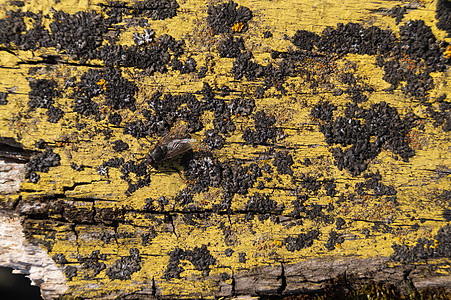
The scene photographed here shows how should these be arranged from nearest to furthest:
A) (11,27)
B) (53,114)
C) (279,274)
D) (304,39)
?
(11,27) → (53,114) → (304,39) → (279,274)

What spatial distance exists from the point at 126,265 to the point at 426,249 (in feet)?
10.4

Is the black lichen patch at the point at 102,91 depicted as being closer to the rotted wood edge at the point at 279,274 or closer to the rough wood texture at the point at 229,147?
the rough wood texture at the point at 229,147

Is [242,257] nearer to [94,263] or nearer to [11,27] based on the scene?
[94,263]

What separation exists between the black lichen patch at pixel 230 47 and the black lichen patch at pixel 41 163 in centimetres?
195

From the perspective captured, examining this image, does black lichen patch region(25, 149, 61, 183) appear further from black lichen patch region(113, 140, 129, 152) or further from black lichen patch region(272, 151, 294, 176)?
black lichen patch region(272, 151, 294, 176)

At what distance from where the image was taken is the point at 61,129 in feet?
9.70

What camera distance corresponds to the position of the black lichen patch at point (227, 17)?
2.99 m

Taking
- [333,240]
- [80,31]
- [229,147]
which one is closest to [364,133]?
[333,240]

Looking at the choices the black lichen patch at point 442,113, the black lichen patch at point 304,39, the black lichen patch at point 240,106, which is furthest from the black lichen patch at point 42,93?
the black lichen patch at point 442,113

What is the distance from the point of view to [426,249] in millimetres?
3182

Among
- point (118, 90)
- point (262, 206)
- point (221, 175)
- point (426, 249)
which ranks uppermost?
point (118, 90)

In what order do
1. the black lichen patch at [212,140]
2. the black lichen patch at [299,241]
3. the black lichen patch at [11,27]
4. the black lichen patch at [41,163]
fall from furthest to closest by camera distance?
1. the black lichen patch at [299,241]
2. the black lichen patch at [212,140]
3. the black lichen patch at [41,163]
4. the black lichen patch at [11,27]

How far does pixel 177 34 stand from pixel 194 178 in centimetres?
146

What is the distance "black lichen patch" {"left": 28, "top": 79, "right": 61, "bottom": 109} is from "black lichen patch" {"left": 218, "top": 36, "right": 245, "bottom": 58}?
1660mm
